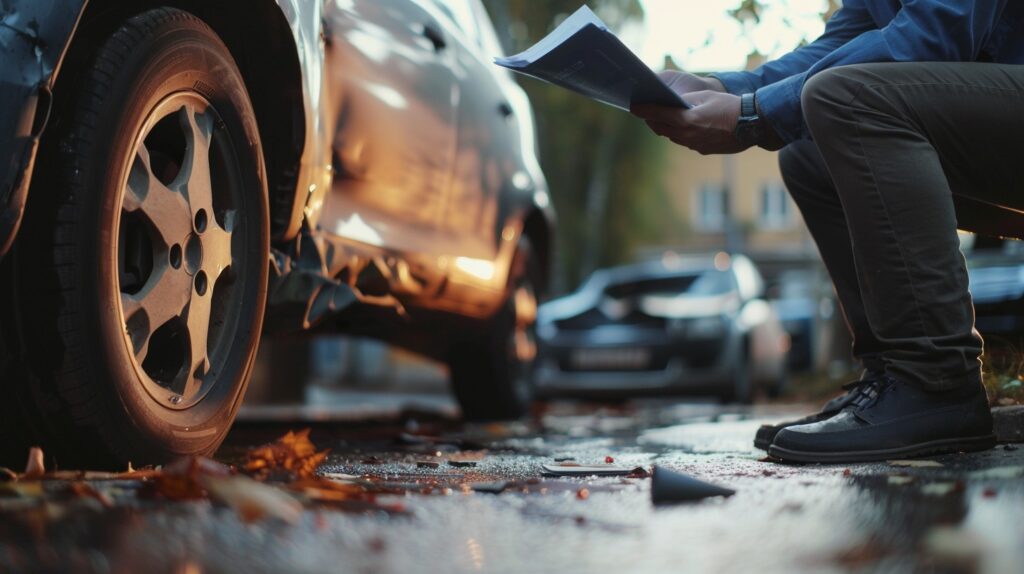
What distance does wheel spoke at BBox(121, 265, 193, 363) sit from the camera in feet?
7.59

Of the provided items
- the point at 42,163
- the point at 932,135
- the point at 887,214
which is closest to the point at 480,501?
the point at 42,163

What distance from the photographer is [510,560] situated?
1.58 meters

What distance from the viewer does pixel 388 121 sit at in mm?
3566

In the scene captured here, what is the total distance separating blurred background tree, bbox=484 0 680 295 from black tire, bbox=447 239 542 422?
63.3 feet

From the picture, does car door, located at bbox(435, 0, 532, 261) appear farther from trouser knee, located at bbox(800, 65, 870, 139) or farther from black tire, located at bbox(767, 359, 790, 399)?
black tire, located at bbox(767, 359, 790, 399)

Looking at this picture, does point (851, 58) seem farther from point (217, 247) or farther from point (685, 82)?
point (217, 247)

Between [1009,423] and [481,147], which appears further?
[481,147]

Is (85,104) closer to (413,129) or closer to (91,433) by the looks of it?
(91,433)

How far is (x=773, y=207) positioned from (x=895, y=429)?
44681 mm

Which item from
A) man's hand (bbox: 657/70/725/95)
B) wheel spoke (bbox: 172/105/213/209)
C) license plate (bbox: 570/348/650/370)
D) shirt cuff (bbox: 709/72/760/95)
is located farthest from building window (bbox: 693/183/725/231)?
wheel spoke (bbox: 172/105/213/209)

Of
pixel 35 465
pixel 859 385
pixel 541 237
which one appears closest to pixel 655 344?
pixel 541 237

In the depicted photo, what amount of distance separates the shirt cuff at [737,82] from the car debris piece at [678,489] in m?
1.41

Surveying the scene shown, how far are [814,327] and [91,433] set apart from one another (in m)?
15.7

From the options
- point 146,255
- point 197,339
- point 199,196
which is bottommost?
point 197,339
